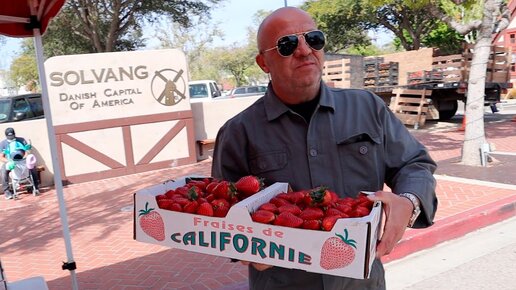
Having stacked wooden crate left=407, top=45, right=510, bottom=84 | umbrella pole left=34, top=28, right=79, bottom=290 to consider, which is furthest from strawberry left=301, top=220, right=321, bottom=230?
stacked wooden crate left=407, top=45, right=510, bottom=84

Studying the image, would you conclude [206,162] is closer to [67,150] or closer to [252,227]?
[67,150]

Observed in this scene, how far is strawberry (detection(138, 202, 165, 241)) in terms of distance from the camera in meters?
1.77

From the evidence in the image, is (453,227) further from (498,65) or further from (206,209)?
(498,65)

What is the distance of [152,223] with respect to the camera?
179 centimetres

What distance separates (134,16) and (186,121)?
1485cm

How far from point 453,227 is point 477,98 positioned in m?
3.83

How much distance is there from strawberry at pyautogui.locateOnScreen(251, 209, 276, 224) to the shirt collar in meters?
0.43

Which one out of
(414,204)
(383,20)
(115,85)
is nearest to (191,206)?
(414,204)

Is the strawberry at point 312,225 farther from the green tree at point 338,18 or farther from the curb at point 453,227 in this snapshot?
the green tree at point 338,18

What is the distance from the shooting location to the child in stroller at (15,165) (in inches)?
324

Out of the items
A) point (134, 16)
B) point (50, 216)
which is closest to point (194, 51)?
point (134, 16)

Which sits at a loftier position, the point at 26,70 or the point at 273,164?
the point at 26,70

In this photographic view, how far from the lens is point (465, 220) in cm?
525

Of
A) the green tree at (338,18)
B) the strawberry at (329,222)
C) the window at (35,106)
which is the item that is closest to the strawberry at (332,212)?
the strawberry at (329,222)
